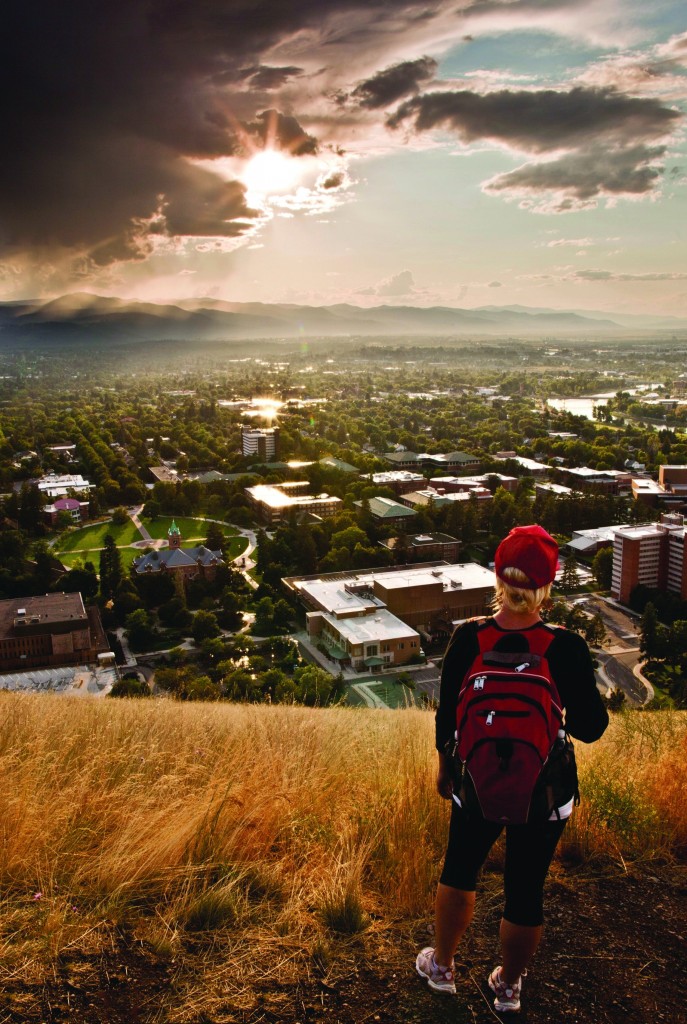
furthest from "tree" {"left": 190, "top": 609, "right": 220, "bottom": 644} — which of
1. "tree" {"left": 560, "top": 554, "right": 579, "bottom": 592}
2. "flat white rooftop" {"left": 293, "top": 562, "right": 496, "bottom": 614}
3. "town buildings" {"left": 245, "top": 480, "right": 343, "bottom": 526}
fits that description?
"town buildings" {"left": 245, "top": 480, "right": 343, "bottom": 526}

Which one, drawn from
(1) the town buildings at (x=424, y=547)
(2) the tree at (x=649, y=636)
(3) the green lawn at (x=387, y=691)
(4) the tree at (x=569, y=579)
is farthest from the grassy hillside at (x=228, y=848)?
(1) the town buildings at (x=424, y=547)

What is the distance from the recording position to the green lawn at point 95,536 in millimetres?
24141

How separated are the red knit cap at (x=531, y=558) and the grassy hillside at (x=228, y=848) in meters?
0.97

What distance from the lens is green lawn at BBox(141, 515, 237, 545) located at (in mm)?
25281

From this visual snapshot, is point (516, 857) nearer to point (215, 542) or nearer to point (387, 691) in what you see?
point (387, 691)

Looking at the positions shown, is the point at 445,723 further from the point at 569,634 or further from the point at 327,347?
the point at 327,347

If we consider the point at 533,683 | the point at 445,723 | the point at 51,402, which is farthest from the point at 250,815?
the point at 51,402

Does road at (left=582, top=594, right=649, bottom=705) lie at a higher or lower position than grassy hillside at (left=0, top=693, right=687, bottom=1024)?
lower

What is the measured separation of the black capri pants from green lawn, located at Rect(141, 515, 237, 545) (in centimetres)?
2317

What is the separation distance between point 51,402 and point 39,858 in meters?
61.3

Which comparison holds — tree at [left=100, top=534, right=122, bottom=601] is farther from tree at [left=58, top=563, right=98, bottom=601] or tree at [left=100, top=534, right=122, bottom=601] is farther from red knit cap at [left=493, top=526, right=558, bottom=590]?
red knit cap at [left=493, top=526, right=558, bottom=590]

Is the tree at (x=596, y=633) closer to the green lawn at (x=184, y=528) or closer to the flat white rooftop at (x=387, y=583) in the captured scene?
the flat white rooftop at (x=387, y=583)

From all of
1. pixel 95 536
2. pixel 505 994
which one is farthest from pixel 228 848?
pixel 95 536

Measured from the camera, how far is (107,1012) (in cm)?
174
